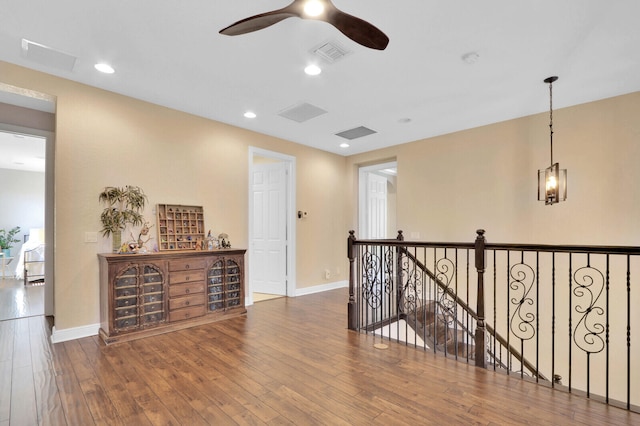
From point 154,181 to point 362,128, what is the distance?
324cm

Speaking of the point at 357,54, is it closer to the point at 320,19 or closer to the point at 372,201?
the point at 320,19

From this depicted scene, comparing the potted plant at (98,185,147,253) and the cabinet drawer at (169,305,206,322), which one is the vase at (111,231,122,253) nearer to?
the potted plant at (98,185,147,253)

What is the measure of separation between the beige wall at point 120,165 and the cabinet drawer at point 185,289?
0.85 m

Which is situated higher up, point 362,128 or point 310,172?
point 362,128

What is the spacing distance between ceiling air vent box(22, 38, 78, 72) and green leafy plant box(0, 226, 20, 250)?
775cm

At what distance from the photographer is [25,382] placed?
252 cm

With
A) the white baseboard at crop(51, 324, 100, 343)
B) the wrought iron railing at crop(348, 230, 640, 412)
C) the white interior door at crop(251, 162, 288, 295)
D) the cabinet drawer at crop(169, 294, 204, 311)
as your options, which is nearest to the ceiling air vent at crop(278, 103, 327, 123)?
the white interior door at crop(251, 162, 288, 295)

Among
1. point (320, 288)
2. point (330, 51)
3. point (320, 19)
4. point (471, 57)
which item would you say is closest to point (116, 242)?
point (330, 51)

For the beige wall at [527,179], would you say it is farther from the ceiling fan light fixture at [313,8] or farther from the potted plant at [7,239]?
the potted plant at [7,239]

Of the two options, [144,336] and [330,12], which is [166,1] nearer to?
[330,12]

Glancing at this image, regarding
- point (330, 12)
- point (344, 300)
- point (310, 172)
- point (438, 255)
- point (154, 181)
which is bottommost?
point (344, 300)

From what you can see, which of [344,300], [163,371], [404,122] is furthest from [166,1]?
[344,300]

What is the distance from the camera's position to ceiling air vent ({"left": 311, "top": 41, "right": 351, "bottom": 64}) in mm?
2863

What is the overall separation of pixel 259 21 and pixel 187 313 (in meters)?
3.38
